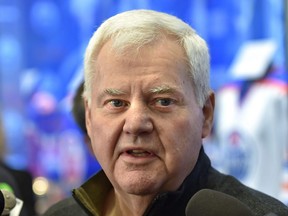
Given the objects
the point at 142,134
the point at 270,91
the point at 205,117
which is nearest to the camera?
the point at 142,134

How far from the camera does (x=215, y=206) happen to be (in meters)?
1.14

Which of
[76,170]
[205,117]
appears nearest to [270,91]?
[76,170]

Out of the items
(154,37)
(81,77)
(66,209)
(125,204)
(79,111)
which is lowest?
(81,77)

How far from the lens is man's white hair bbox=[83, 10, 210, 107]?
4.72 feet

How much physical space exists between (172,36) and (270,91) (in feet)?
7.70

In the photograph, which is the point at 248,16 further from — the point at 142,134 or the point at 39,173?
the point at 142,134

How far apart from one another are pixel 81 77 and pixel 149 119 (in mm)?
2630

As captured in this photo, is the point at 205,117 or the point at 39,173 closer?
the point at 205,117

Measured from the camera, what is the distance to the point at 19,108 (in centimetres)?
418

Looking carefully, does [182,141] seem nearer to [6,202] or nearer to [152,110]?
[152,110]

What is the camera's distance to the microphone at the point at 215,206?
1.12m

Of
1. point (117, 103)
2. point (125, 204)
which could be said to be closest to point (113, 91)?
point (117, 103)

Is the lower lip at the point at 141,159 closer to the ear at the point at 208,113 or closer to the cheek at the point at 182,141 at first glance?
the cheek at the point at 182,141

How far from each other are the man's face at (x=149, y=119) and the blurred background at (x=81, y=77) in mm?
2181
